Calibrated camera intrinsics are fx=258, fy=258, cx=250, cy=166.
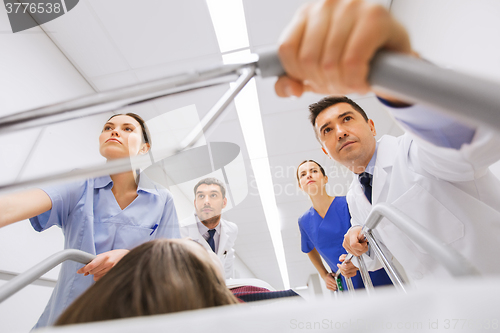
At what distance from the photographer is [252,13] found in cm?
138

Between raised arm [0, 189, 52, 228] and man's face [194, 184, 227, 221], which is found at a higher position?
man's face [194, 184, 227, 221]

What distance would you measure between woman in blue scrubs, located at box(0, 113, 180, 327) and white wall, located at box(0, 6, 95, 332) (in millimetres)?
369

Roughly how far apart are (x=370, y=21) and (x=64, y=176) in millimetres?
363

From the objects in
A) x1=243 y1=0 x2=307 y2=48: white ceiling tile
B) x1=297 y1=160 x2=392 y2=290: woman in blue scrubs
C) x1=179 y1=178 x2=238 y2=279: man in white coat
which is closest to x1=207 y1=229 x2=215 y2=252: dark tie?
x1=179 y1=178 x2=238 y2=279: man in white coat

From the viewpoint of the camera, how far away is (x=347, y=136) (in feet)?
3.52

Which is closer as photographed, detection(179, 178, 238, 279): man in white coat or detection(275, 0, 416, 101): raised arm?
detection(275, 0, 416, 101): raised arm

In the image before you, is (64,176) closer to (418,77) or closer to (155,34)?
(418,77)

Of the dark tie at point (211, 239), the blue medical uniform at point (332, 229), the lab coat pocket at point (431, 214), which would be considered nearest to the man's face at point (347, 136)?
the lab coat pocket at point (431, 214)

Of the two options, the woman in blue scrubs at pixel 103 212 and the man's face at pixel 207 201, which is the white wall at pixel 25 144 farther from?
the man's face at pixel 207 201

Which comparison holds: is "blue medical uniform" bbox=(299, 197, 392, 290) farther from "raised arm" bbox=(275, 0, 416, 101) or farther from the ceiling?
"raised arm" bbox=(275, 0, 416, 101)

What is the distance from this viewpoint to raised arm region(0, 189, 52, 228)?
0.62 metres

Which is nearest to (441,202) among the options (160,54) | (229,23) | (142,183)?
(142,183)

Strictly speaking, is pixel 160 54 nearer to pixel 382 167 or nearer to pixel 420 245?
pixel 382 167

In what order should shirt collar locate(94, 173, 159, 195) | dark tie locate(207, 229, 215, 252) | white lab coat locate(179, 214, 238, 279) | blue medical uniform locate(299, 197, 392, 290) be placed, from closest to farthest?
shirt collar locate(94, 173, 159, 195) < white lab coat locate(179, 214, 238, 279) < dark tie locate(207, 229, 215, 252) < blue medical uniform locate(299, 197, 392, 290)
